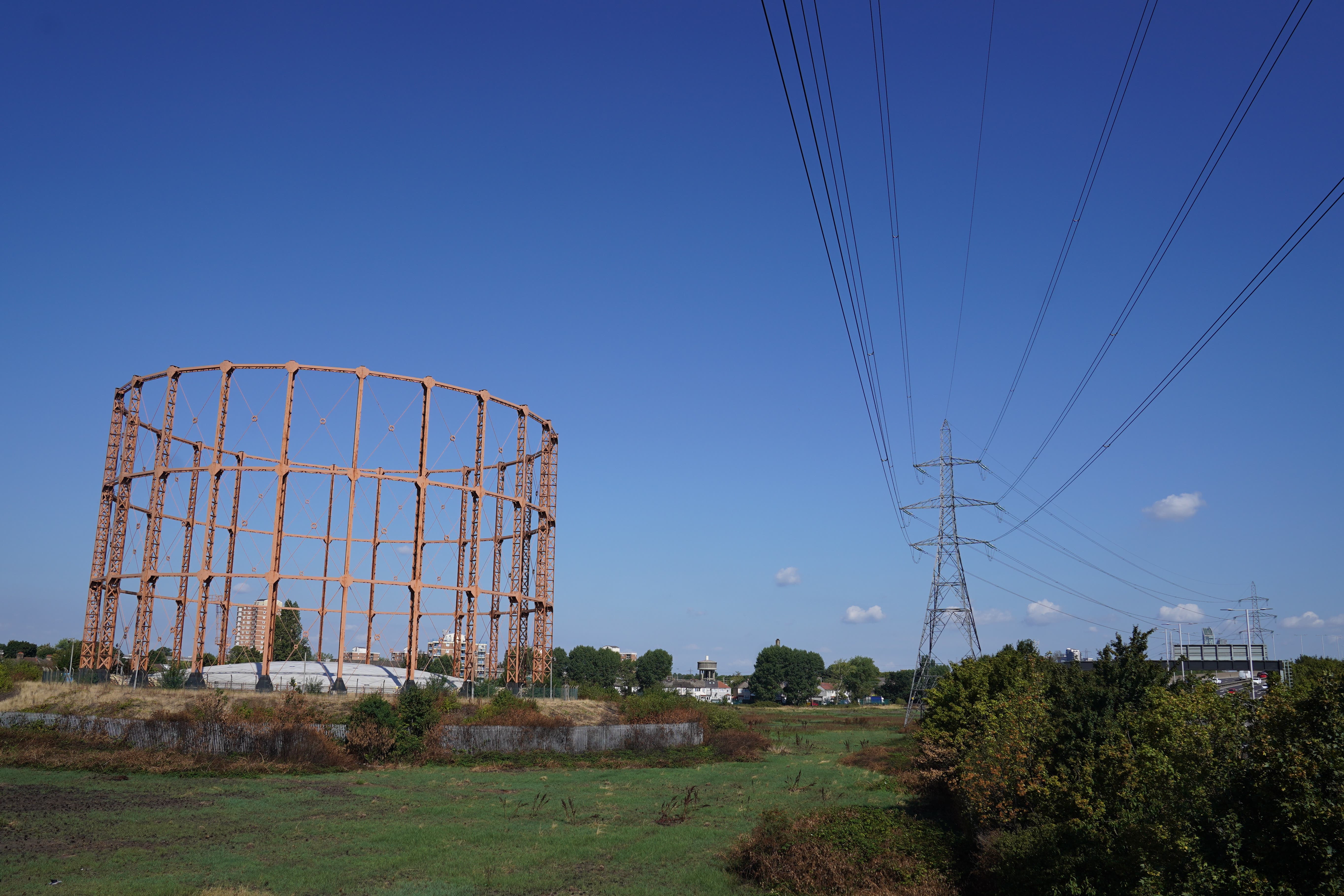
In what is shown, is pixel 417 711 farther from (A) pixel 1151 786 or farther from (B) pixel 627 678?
(B) pixel 627 678

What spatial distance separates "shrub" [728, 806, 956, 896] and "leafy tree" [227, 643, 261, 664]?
64.7 meters

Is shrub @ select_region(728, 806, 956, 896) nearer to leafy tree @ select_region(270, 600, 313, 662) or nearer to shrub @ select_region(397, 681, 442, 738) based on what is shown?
shrub @ select_region(397, 681, 442, 738)

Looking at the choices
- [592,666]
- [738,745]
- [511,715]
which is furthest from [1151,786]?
[592,666]

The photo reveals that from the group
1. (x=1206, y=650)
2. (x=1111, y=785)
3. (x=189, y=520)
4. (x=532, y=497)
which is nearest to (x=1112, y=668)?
(x=1111, y=785)

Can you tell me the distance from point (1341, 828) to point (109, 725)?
45955 millimetres

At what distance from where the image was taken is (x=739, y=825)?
26297mm

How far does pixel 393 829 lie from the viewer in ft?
79.8

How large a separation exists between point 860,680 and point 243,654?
121 meters

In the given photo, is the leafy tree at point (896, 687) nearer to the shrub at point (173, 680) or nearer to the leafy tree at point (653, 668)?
the leafy tree at point (653, 668)

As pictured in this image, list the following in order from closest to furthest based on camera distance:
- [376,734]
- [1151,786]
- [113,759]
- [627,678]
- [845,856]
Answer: [1151,786]
[845,856]
[113,759]
[376,734]
[627,678]

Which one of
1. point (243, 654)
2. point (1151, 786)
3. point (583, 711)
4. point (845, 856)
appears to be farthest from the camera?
point (243, 654)

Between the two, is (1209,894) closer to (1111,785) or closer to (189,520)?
(1111,785)

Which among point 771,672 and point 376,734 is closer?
point 376,734

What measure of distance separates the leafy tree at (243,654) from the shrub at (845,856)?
6472 centimetres
